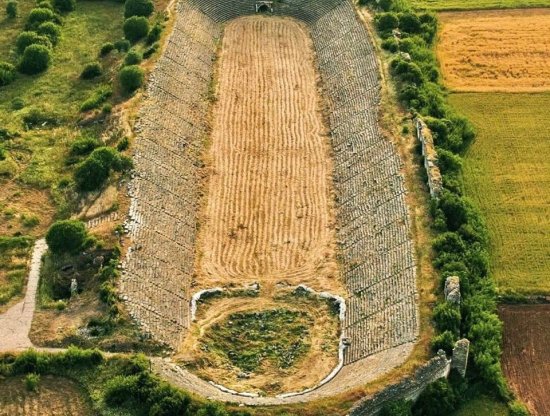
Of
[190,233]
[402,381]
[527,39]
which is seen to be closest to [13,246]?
[190,233]

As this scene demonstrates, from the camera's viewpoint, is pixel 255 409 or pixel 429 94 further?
pixel 429 94

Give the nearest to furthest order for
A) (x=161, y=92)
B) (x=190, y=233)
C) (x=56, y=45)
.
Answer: (x=190, y=233), (x=161, y=92), (x=56, y=45)

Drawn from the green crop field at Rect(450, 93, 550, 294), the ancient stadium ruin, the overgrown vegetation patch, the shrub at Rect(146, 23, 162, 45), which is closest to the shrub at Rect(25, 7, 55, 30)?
the shrub at Rect(146, 23, 162, 45)

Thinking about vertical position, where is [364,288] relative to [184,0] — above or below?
below

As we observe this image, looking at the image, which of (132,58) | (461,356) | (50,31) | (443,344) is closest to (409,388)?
(443,344)

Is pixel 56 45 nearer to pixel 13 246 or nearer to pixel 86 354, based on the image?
pixel 13 246

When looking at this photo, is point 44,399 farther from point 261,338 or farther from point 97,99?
point 97,99

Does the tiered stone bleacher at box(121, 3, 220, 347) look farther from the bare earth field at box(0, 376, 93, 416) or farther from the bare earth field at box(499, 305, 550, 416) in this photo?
the bare earth field at box(499, 305, 550, 416)
